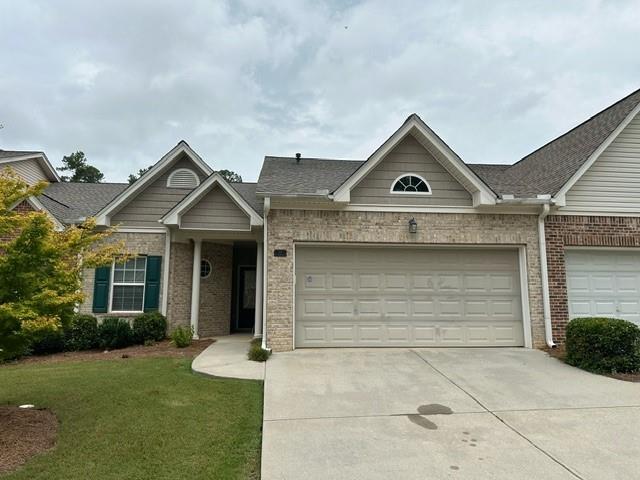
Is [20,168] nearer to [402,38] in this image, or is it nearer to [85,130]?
[85,130]

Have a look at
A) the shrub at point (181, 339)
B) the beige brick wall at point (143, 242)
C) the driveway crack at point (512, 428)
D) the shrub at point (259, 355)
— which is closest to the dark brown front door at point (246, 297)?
the beige brick wall at point (143, 242)

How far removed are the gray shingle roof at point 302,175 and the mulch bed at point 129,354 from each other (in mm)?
4313

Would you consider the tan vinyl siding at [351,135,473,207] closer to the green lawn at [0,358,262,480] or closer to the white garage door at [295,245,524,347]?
the white garage door at [295,245,524,347]

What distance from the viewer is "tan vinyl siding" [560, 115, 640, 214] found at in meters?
9.62

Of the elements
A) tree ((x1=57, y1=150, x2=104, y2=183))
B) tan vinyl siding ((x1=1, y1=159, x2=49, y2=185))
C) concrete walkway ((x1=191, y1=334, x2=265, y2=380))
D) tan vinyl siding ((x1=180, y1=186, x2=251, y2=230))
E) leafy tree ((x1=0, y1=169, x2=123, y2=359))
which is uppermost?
tree ((x1=57, y1=150, x2=104, y2=183))

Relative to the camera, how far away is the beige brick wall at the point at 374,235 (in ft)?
28.5

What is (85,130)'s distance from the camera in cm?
2450

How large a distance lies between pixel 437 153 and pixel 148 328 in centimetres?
885

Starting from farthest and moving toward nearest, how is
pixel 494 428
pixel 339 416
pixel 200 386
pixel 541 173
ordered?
1. pixel 541 173
2. pixel 200 386
3. pixel 339 416
4. pixel 494 428

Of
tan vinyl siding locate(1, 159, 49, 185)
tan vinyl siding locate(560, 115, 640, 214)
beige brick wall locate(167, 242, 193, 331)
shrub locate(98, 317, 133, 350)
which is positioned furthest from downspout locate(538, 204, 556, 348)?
tan vinyl siding locate(1, 159, 49, 185)

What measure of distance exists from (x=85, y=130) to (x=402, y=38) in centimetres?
2191

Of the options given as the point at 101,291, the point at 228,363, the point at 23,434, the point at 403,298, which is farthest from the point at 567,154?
the point at 101,291

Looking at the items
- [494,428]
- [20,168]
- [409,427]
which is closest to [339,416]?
[409,427]

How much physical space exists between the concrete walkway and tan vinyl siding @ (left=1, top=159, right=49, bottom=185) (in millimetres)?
10574
